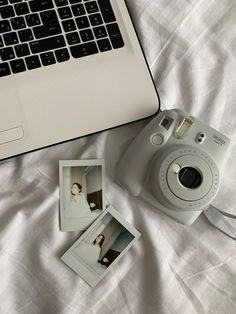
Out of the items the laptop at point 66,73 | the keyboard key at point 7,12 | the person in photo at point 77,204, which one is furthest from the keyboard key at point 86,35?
the person in photo at point 77,204

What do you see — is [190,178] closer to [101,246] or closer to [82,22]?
[101,246]

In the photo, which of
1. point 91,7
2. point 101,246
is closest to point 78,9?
point 91,7

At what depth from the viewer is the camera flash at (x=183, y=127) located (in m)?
0.64

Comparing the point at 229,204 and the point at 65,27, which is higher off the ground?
the point at 65,27

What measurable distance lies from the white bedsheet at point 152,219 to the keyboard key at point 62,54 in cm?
13

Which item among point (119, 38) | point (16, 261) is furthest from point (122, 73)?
point (16, 261)

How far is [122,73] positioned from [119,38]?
5 cm

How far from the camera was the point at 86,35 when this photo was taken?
646 mm

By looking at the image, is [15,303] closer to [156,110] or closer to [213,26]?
[156,110]

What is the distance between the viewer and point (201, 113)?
2.34ft

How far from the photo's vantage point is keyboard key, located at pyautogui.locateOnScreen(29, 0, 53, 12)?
637mm

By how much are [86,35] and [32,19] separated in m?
0.08

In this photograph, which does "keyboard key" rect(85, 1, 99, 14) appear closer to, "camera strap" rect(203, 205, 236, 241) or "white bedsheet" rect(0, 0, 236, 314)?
"white bedsheet" rect(0, 0, 236, 314)

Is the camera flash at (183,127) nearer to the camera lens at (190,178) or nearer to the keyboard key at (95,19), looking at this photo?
the camera lens at (190,178)
